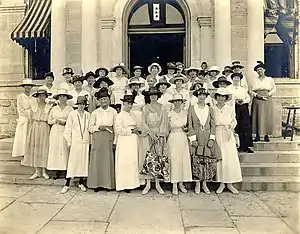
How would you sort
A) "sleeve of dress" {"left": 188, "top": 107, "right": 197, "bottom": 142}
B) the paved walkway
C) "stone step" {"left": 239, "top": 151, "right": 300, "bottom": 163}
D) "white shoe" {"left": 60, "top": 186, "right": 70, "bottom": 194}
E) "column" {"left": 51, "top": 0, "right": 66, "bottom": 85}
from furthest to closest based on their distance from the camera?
"sleeve of dress" {"left": 188, "top": 107, "right": 197, "bottom": 142}
"column" {"left": 51, "top": 0, "right": 66, "bottom": 85}
"white shoe" {"left": 60, "top": 186, "right": 70, "bottom": 194}
"stone step" {"left": 239, "top": 151, "right": 300, "bottom": 163}
the paved walkway

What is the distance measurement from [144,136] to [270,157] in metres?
0.85

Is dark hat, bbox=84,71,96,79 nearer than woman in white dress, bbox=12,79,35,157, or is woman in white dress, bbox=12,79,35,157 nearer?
woman in white dress, bbox=12,79,35,157

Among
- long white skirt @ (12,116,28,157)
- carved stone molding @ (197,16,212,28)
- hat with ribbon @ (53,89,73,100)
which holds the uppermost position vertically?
carved stone molding @ (197,16,212,28)

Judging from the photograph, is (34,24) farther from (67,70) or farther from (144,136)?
(144,136)

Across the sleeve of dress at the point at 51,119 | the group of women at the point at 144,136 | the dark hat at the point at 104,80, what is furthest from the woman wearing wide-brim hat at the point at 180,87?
the sleeve of dress at the point at 51,119

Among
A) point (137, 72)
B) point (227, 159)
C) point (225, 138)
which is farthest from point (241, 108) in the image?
point (137, 72)

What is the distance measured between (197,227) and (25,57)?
129cm

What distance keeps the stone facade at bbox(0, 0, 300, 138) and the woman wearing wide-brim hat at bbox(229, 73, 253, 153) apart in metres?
0.21

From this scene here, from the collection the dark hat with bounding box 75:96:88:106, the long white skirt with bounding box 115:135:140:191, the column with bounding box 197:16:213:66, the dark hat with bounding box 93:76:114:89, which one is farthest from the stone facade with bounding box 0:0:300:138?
the long white skirt with bounding box 115:135:140:191

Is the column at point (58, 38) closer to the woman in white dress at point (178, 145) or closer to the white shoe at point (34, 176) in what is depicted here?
the white shoe at point (34, 176)

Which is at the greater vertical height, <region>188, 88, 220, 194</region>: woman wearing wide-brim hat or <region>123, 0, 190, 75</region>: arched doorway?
<region>123, 0, 190, 75</region>: arched doorway

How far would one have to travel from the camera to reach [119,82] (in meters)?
3.17

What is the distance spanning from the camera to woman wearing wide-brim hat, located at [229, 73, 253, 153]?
3.00m

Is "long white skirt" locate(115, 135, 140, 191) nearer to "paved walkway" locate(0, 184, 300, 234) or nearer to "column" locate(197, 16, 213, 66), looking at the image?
"paved walkway" locate(0, 184, 300, 234)
